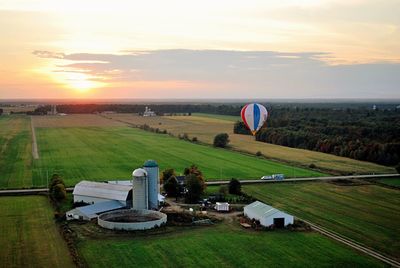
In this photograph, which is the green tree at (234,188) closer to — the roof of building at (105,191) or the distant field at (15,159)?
the roof of building at (105,191)

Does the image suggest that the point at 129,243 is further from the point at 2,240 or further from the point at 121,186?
the point at 121,186

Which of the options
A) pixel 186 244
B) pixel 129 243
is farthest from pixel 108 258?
pixel 186 244

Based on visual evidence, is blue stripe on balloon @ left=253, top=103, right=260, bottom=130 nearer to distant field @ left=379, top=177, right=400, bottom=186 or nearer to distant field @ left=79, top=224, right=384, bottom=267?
distant field @ left=379, top=177, right=400, bottom=186

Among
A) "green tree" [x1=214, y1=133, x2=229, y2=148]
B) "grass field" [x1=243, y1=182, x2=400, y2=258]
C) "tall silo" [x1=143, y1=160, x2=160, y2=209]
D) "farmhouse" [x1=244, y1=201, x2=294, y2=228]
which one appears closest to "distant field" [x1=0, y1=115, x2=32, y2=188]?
"tall silo" [x1=143, y1=160, x2=160, y2=209]

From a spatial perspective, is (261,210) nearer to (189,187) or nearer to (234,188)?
(189,187)


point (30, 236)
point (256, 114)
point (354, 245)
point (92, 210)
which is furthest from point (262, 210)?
point (256, 114)
